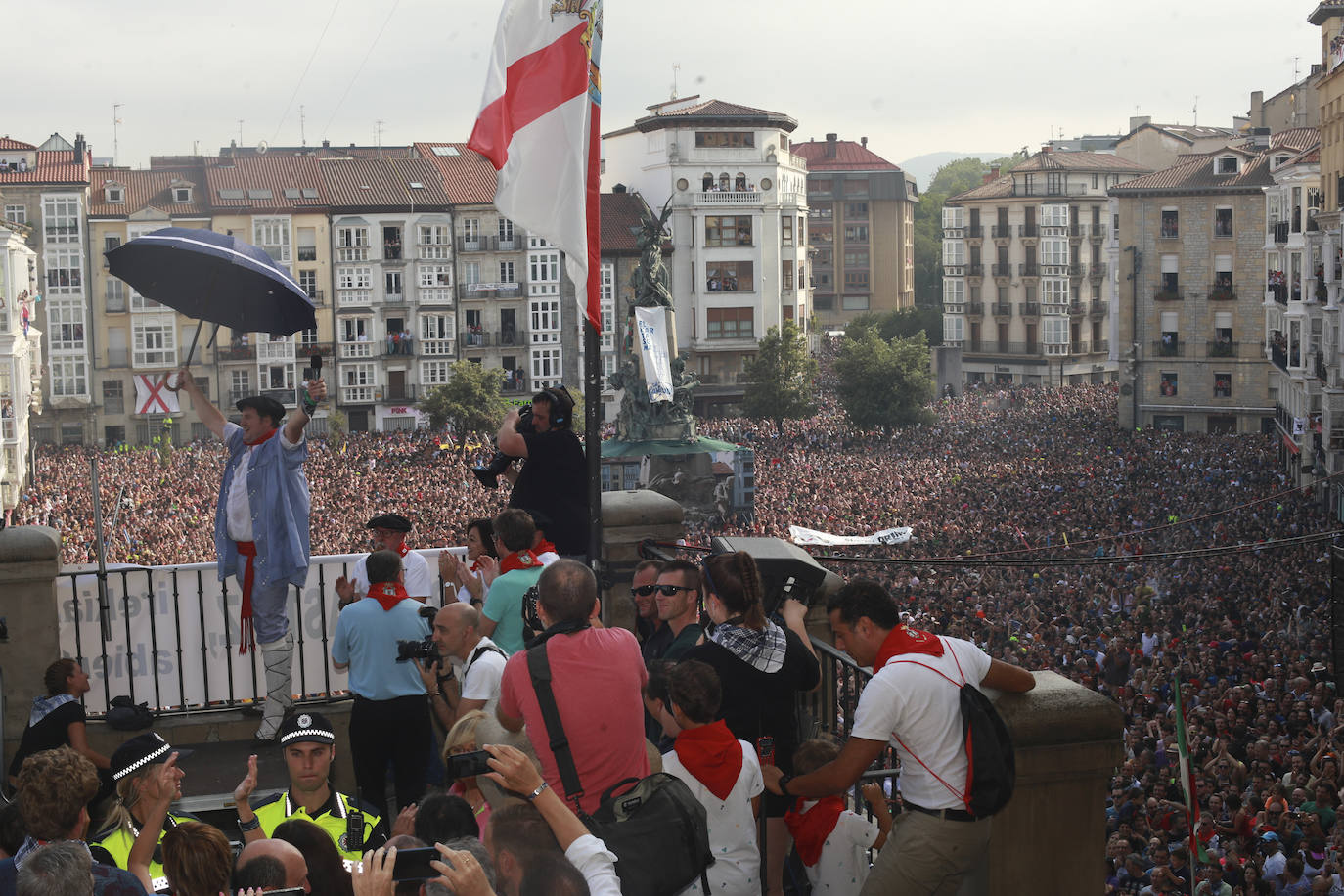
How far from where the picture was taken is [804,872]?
5.64 m

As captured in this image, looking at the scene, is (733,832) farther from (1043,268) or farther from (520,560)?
(1043,268)

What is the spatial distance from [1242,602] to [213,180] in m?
55.8

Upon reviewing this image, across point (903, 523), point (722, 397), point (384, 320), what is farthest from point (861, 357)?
point (903, 523)

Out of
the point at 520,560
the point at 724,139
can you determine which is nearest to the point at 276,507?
the point at 520,560

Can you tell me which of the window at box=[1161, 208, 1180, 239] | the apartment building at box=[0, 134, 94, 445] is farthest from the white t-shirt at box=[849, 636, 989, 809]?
the apartment building at box=[0, 134, 94, 445]

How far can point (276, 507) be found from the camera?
789 cm

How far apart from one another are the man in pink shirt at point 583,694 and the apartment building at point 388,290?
66026 millimetres

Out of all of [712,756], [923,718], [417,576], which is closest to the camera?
[712,756]

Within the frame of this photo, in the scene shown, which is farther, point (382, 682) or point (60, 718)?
point (382, 682)

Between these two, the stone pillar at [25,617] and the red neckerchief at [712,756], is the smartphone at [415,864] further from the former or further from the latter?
the stone pillar at [25,617]

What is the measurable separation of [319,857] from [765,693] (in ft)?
6.04

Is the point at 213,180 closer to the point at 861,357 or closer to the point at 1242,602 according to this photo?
the point at 861,357

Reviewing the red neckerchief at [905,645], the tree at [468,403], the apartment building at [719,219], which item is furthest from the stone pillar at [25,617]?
the apartment building at [719,219]

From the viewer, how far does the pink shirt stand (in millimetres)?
A: 4930
